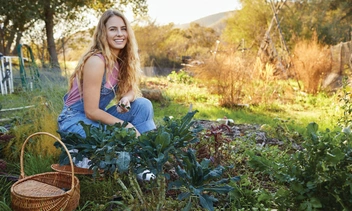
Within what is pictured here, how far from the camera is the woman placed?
238cm

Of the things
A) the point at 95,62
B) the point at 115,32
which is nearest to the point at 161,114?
the point at 115,32

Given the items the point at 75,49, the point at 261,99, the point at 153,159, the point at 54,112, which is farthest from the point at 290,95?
the point at 75,49

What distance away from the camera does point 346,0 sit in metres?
17.8

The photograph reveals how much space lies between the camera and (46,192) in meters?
1.97

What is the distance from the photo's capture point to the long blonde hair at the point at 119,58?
97.7 inches

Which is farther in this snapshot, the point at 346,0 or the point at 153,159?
the point at 346,0

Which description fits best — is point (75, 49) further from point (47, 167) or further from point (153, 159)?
point (153, 159)

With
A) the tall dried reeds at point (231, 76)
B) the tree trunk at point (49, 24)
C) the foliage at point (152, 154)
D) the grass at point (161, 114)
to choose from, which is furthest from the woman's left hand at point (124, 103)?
the tree trunk at point (49, 24)

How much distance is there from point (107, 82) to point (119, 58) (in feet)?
0.68

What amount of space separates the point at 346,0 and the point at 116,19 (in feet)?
60.4

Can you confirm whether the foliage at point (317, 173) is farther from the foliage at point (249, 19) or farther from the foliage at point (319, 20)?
the foliage at point (249, 19)

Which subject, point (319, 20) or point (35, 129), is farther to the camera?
point (319, 20)

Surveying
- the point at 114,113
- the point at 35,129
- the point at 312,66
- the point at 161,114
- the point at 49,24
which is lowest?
the point at 161,114

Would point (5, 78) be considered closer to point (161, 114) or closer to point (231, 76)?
point (161, 114)
